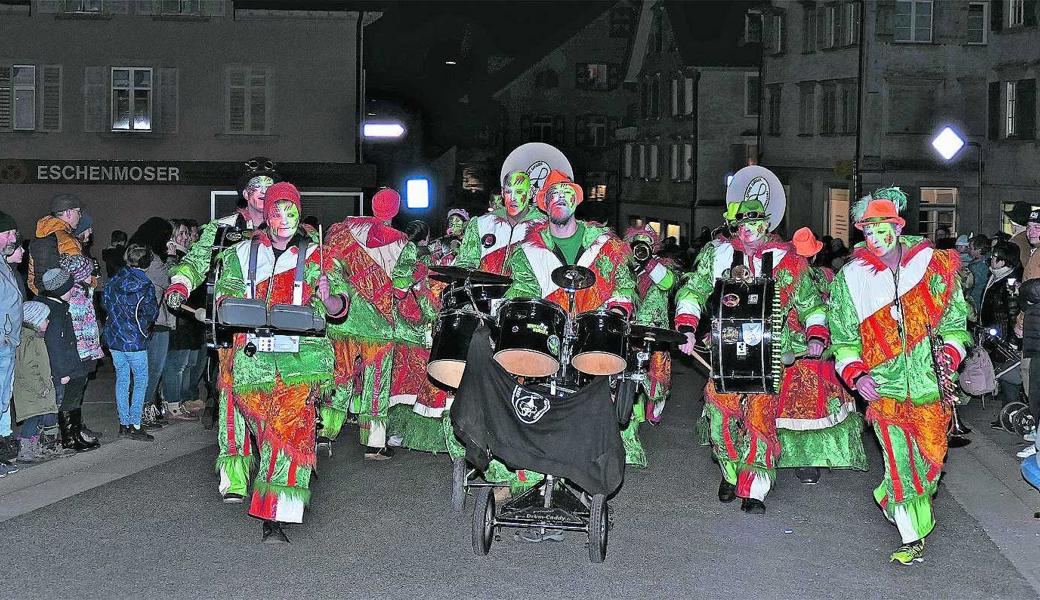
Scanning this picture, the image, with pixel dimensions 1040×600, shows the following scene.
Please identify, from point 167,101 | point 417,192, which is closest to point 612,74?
point 167,101

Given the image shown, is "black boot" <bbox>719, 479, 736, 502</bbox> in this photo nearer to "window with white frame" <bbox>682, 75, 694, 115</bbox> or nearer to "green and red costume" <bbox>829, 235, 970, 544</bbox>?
"green and red costume" <bbox>829, 235, 970, 544</bbox>

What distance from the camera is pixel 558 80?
69.1 m

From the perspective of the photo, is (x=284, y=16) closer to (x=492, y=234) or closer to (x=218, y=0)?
(x=218, y=0)

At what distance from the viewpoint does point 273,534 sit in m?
8.74

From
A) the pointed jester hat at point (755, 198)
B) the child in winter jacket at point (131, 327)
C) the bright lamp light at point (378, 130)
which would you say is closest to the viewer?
the pointed jester hat at point (755, 198)

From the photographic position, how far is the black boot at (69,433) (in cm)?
1169

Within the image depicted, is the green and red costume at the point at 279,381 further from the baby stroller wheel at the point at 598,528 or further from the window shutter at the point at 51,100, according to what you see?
the window shutter at the point at 51,100

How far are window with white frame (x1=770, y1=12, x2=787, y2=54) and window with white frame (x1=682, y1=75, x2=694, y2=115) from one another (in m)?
7.21

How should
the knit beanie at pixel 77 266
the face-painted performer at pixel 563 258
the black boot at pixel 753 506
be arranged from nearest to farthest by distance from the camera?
the face-painted performer at pixel 563 258 → the black boot at pixel 753 506 → the knit beanie at pixel 77 266

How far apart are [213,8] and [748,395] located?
942 inches

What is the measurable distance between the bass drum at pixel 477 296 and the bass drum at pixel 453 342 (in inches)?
4.7

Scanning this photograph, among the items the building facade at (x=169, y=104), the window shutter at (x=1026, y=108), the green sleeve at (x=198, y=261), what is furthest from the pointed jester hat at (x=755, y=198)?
the window shutter at (x=1026, y=108)

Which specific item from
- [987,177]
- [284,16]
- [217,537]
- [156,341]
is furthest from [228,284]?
[987,177]

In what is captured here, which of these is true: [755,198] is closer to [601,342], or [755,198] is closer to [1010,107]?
[601,342]
